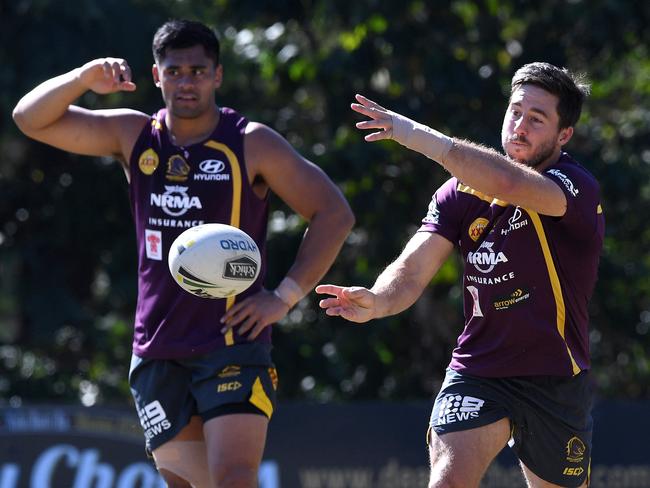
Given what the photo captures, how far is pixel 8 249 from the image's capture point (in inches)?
448

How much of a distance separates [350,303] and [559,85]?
1.16m

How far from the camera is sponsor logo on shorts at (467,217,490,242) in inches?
189

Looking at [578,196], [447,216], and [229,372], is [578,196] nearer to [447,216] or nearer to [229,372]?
[447,216]

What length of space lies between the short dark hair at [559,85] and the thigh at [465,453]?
1203mm

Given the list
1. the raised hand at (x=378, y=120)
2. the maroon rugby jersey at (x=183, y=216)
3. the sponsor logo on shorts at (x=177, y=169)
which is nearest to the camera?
the raised hand at (x=378, y=120)

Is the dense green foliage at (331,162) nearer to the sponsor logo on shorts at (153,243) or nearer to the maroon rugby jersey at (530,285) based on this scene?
the sponsor logo on shorts at (153,243)

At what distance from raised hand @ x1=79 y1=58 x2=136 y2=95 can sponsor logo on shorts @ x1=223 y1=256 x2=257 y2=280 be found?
2.98 ft

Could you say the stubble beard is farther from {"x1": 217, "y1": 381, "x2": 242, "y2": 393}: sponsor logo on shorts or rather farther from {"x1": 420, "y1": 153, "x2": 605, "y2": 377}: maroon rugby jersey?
{"x1": 217, "y1": 381, "x2": 242, "y2": 393}: sponsor logo on shorts

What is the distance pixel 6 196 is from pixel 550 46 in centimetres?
532

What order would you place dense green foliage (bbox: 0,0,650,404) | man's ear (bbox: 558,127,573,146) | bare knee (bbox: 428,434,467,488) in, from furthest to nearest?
dense green foliage (bbox: 0,0,650,404) → man's ear (bbox: 558,127,573,146) → bare knee (bbox: 428,434,467,488)

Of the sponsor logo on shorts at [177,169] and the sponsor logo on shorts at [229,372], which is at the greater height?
the sponsor logo on shorts at [177,169]

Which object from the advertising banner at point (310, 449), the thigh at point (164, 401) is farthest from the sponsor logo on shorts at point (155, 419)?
the advertising banner at point (310, 449)

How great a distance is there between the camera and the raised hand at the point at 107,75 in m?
5.14

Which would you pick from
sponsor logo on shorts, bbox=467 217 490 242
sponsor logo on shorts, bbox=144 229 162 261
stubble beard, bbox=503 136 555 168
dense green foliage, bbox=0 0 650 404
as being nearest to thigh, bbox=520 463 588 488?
sponsor logo on shorts, bbox=467 217 490 242
